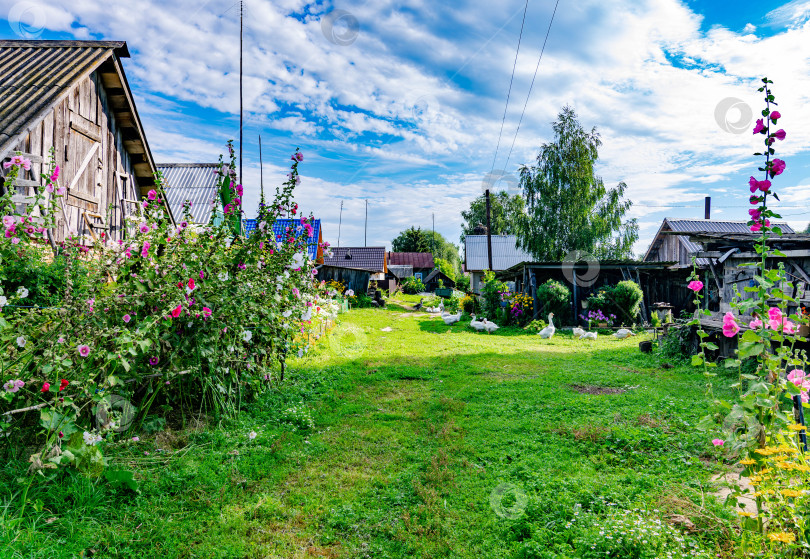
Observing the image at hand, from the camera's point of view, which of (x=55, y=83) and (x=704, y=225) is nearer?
(x=55, y=83)

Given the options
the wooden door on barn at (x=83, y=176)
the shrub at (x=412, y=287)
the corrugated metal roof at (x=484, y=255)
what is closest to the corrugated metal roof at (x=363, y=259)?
the corrugated metal roof at (x=484, y=255)

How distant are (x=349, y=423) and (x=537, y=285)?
14.0m

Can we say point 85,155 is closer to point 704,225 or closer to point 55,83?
point 55,83

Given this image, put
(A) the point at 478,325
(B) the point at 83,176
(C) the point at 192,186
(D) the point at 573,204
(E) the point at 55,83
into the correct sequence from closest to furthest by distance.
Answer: (E) the point at 55,83 → (B) the point at 83,176 → (A) the point at 478,325 → (C) the point at 192,186 → (D) the point at 573,204

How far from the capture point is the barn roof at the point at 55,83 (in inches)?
294

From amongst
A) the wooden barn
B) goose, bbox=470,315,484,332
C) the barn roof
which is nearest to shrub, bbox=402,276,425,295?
goose, bbox=470,315,484,332

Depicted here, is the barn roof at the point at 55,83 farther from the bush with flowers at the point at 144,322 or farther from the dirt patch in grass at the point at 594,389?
the dirt patch in grass at the point at 594,389

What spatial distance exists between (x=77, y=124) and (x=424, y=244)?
59.0m

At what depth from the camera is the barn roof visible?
294 inches

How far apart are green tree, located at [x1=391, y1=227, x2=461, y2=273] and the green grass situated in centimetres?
5931

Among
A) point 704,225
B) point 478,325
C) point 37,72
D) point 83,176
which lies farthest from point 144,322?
point 704,225

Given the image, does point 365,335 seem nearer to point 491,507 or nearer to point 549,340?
point 549,340

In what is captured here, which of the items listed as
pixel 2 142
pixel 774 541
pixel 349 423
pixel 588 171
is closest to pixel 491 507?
pixel 774 541

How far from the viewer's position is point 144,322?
363cm
